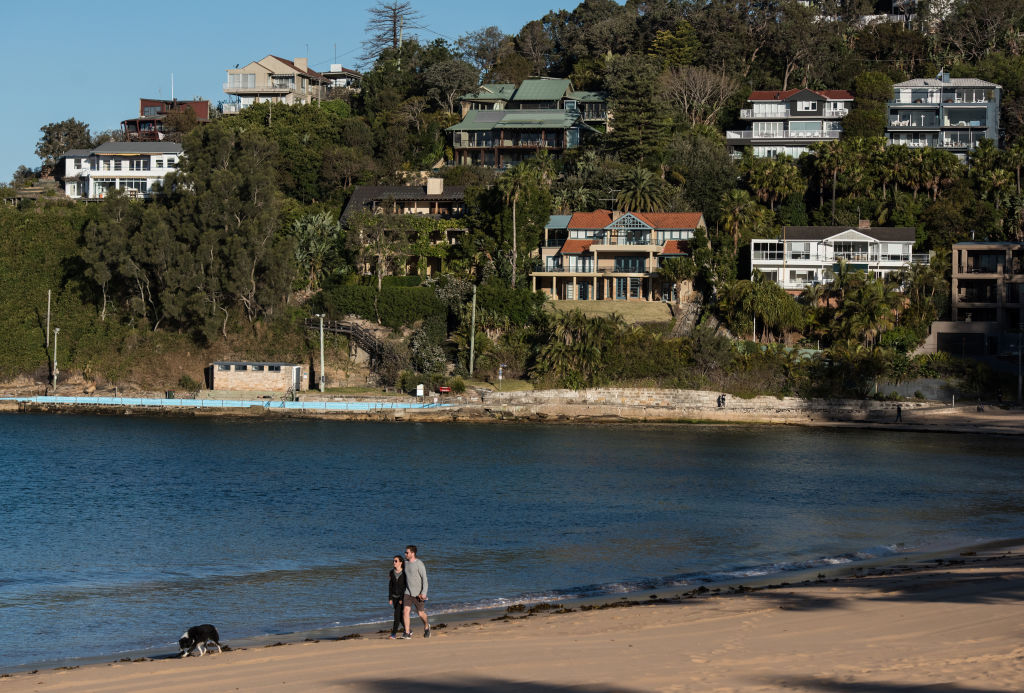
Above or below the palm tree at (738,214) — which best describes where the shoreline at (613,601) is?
below

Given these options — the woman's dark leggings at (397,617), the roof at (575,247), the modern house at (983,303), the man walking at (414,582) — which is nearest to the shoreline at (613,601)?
the woman's dark leggings at (397,617)

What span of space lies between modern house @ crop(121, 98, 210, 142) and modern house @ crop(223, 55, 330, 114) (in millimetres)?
3330

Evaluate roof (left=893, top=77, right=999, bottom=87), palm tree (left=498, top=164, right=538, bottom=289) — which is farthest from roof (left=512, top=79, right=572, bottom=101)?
roof (left=893, top=77, right=999, bottom=87)

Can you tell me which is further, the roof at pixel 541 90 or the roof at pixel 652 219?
the roof at pixel 541 90

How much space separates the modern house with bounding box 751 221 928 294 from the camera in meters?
69.6

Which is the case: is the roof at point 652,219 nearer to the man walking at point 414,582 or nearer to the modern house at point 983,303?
the modern house at point 983,303

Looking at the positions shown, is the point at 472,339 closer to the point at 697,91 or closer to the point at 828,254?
the point at 828,254

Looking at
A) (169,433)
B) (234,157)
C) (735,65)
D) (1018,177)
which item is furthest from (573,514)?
(735,65)

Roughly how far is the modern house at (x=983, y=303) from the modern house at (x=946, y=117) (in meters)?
19.5

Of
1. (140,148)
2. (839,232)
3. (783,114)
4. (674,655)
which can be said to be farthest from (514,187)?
(674,655)

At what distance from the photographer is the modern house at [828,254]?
69562 mm

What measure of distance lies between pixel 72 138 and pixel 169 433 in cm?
6476

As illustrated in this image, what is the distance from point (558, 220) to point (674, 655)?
6175 centimetres

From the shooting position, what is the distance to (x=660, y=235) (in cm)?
7325
